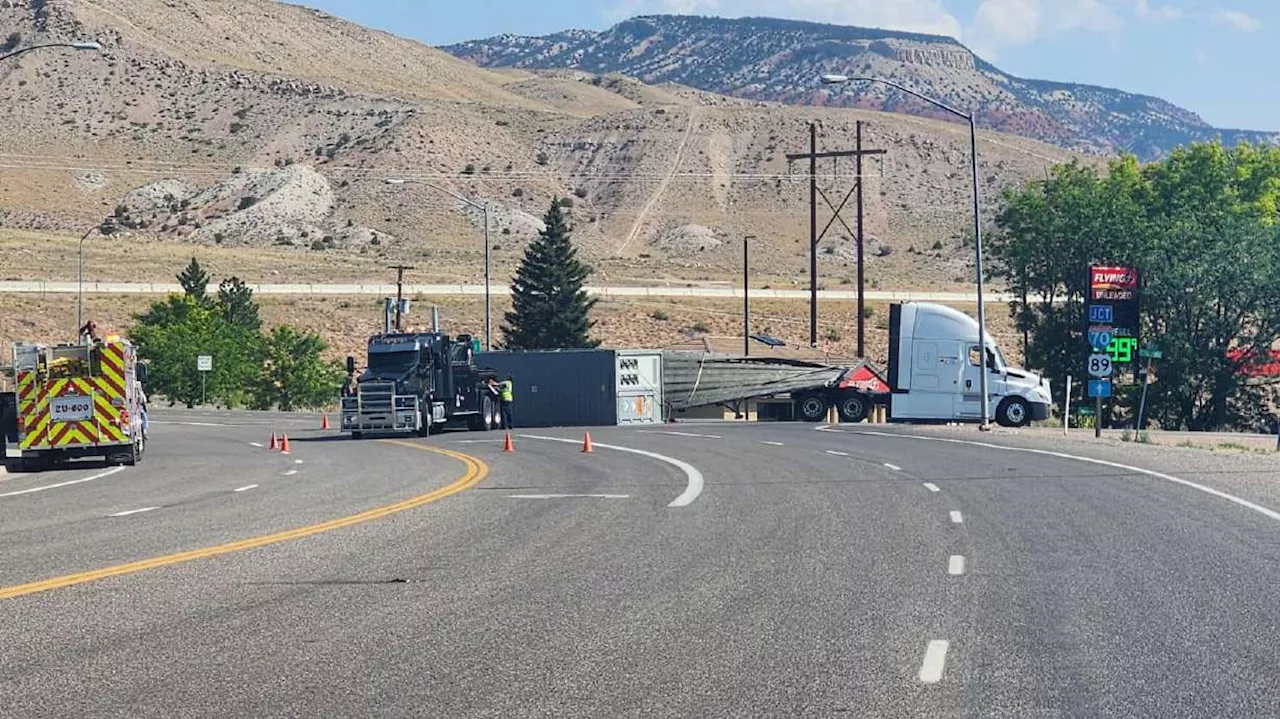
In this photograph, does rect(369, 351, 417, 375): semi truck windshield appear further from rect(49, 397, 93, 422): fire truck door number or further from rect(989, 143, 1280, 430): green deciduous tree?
rect(989, 143, 1280, 430): green deciduous tree

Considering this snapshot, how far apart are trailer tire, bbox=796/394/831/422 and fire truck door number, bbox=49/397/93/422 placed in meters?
31.7

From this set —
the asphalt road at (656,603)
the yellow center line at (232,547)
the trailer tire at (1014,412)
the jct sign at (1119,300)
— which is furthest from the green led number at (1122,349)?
the yellow center line at (232,547)

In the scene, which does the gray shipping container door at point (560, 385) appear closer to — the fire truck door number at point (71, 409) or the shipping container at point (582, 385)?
the shipping container at point (582, 385)

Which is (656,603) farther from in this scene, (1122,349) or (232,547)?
(1122,349)

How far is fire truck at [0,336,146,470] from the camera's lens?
33.2 meters

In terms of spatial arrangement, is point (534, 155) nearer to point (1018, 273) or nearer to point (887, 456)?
point (1018, 273)

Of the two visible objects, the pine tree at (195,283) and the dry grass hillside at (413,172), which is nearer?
the pine tree at (195,283)

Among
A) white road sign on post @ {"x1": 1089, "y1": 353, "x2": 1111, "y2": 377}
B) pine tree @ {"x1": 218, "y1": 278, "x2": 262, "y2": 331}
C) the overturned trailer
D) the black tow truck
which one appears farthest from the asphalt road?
pine tree @ {"x1": 218, "y1": 278, "x2": 262, "y2": 331}

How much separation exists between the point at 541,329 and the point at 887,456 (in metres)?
58.0

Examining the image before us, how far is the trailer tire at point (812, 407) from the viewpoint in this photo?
6041 cm

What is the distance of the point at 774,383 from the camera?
61344mm

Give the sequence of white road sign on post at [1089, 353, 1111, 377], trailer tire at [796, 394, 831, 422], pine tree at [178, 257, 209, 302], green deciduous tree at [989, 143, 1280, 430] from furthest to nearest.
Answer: pine tree at [178, 257, 209, 302]
green deciduous tree at [989, 143, 1280, 430]
trailer tire at [796, 394, 831, 422]
white road sign on post at [1089, 353, 1111, 377]

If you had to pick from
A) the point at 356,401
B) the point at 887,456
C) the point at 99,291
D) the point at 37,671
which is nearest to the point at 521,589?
the point at 37,671

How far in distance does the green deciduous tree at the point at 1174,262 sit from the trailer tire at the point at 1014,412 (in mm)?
7317
